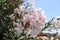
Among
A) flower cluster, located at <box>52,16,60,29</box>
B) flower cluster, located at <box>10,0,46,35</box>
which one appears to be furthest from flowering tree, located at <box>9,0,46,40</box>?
flower cluster, located at <box>52,16,60,29</box>

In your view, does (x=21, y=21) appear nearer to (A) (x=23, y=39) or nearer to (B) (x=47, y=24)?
(A) (x=23, y=39)

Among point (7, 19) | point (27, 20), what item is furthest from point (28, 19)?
point (7, 19)

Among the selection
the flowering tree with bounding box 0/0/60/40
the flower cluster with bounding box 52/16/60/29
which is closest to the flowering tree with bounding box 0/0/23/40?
the flowering tree with bounding box 0/0/60/40

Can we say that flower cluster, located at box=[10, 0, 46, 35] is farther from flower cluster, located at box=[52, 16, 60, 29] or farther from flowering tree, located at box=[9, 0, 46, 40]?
flower cluster, located at box=[52, 16, 60, 29]

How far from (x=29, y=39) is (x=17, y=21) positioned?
21 cm

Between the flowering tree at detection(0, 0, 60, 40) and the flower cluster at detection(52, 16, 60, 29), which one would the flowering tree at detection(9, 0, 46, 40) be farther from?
the flower cluster at detection(52, 16, 60, 29)

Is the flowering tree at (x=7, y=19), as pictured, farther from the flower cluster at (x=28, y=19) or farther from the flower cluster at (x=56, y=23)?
the flower cluster at (x=56, y=23)

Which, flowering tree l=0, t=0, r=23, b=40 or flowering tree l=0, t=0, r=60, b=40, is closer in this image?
flowering tree l=0, t=0, r=60, b=40

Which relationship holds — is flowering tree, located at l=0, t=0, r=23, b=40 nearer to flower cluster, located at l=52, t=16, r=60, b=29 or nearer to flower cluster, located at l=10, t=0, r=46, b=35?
flower cluster, located at l=10, t=0, r=46, b=35

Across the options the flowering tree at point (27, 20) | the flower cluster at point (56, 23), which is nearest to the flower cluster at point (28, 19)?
the flowering tree at point (27, 20)

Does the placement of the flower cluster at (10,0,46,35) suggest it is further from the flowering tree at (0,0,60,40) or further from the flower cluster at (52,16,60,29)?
the flower cluster at (52,16,60,29)

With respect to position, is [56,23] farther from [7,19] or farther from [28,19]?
[7,19]

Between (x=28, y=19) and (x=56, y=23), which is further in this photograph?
(x=56, y=23)

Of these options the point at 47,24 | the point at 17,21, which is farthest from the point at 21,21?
the point at 47,24
